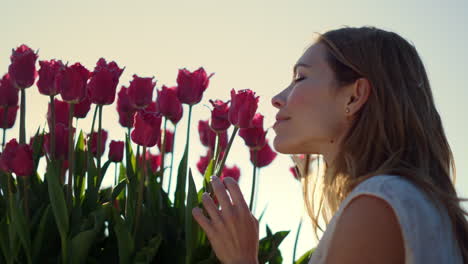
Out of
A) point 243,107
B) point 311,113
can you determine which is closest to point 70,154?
point 243,107

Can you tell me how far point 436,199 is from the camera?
1.92 metres

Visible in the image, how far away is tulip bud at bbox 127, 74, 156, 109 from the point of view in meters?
2.66

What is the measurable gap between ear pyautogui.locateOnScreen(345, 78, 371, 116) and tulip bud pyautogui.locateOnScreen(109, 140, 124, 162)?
0.98 m

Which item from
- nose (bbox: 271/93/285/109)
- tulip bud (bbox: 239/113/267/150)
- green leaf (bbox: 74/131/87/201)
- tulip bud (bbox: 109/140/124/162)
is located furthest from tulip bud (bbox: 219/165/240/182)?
nose (bbox: 271/93/285/109)

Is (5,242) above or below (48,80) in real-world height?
below

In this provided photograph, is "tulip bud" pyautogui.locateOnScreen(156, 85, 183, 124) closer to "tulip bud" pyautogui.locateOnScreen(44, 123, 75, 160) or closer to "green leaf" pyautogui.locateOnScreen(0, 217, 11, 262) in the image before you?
"tulip bud" pyautogui.locateOnScreen(44, 123, 75, 160)

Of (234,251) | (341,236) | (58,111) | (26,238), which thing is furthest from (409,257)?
(58,111)

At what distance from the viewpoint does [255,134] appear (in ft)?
9.42

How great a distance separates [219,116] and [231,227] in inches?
31.6

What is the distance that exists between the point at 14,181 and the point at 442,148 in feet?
4.90

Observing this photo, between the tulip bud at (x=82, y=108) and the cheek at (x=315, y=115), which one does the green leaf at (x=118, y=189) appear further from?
the cheek at (x=315, y=115)

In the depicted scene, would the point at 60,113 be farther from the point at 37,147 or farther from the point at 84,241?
the point at 84,241

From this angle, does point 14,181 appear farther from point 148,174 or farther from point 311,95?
point 311,95

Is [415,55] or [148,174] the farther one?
[148,174]
